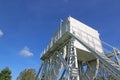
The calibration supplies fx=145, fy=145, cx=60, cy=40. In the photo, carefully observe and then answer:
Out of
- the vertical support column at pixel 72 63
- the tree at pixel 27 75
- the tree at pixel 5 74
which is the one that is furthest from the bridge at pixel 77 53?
the tree at pixel 27 75

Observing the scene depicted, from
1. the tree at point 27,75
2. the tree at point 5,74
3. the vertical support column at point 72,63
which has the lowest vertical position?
the vertical support column at point 72,63

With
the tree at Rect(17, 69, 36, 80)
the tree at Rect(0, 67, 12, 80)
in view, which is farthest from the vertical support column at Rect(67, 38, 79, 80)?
the tree at Rect(17, 69, 36, 80)

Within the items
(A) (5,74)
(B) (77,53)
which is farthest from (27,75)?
(B) (77,53)

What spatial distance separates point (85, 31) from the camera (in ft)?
51.1

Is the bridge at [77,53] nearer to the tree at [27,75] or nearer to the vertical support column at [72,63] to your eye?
the vertical support column at [72,63]

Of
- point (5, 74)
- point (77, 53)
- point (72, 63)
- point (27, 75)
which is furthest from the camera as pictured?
point (27, 75)

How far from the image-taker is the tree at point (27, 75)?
32662 millimetres

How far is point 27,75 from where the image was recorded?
33.3 metres

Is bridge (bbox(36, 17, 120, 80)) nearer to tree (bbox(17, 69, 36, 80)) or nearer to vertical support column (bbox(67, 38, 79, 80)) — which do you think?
vertical support column (bbox(67, 38, 79, 80))

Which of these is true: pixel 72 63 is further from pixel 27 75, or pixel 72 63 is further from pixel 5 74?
pixel 27 75

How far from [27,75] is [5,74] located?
7152 millimetres

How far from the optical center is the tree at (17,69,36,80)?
32662 millimetres

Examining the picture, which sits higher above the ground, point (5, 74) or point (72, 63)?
point (5, 74)

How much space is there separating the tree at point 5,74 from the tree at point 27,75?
610 centimetres
